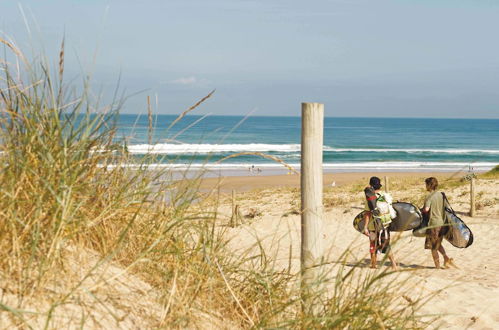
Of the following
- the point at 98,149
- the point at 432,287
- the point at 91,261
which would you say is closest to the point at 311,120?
the point at 98,149

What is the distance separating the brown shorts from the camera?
883 cm

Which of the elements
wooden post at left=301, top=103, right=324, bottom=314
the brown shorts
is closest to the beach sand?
wooden post at left=301, top=103, right=324, bottom=314

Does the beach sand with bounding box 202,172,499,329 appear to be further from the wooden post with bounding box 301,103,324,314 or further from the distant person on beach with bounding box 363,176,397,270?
the distant person on beach with bounding box 363,176,397,270

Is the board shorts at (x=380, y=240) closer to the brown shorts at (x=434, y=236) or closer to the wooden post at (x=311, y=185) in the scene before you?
the brown shorts at (x=434, y=236)

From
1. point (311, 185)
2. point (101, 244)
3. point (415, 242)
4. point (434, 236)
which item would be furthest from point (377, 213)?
point (101, 244)

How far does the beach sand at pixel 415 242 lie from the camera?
20.0 ft

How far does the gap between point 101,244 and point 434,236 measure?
659 centimetres

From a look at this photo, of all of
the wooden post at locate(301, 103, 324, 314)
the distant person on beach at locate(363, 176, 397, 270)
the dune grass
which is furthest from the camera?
the distant person on beach at locate(363, 176, 397, 270)

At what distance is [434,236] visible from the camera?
885cm

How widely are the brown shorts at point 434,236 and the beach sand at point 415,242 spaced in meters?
0.37

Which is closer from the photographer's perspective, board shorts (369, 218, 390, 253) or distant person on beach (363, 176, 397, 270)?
board shorts (369, 218, 390, 253)

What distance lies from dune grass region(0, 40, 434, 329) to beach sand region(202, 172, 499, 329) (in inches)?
10.5

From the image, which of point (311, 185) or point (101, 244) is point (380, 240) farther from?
point (101, 244)

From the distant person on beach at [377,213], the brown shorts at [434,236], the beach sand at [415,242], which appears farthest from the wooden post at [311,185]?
the brown shorts at [434,236]
